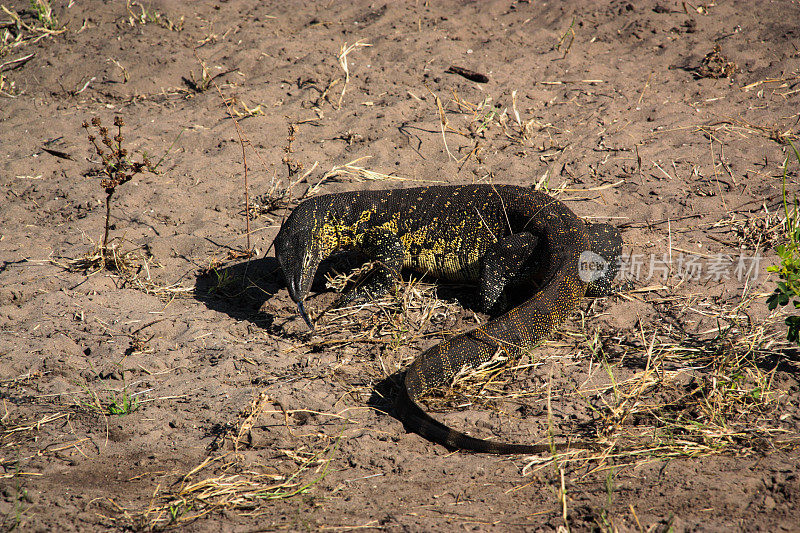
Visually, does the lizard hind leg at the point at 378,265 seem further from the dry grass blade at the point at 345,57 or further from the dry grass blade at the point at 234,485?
the dry grass blade at the point at 345,57

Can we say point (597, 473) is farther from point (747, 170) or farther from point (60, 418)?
point (747, 170)

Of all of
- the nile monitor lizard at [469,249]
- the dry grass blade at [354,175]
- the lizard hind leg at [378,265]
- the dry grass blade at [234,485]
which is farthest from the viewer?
the dry grass blade at [354,175]

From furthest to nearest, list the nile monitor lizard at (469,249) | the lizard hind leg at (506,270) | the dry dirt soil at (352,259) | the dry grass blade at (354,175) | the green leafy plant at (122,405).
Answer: the dry grass blade at (354,175)
the lizard hind leg at (506,270)
the nile monitor lizard at (469,249)
the green leafy plant at (122,405)
the dry dirt soil at (352,259)

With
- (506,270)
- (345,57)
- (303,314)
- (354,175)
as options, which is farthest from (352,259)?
(345,57)

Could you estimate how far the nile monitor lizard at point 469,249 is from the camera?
4398 mm

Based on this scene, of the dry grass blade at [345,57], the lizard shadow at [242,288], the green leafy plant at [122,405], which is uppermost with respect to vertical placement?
the dry grass blade at [345,57]

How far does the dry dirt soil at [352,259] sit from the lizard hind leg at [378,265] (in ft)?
0.68

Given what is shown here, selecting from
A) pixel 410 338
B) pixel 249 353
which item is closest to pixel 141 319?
pixel 249 353

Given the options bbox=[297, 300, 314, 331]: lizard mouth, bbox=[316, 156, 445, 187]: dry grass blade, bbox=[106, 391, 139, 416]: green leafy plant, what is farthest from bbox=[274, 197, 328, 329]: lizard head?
bbox=[106, 391, 139, 416]: green leafy plant

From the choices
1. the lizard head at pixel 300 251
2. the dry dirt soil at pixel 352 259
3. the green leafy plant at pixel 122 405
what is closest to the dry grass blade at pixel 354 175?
the dry dirt soil at pixel 352 259

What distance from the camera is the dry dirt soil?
3205mm

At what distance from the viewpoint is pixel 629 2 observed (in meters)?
8.98

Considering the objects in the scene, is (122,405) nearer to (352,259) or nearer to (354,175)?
(352,259)

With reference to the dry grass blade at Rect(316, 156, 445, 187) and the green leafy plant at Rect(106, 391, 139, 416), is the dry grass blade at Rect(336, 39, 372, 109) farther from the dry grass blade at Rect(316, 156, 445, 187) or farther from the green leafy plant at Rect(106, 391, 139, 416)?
the green leafy plant at Rect(106, 391, 139, 416)
